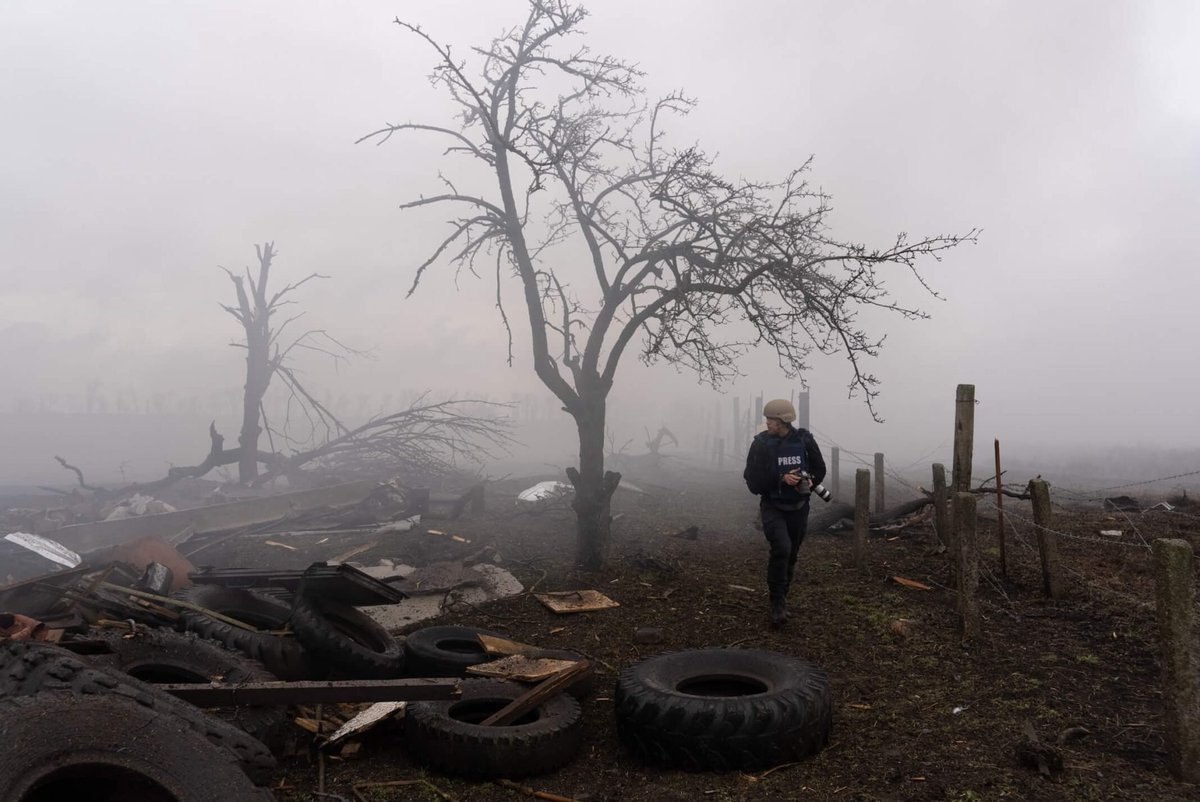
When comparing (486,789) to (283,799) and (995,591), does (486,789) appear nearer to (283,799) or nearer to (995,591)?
(283,799)

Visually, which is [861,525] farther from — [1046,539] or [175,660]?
[175,660]

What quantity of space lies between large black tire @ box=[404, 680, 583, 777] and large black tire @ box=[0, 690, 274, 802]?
3.64ft

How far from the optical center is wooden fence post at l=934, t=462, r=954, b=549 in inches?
351

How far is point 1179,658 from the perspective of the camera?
3.61 meters

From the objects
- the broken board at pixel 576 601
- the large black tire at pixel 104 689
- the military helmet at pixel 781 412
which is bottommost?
the broken board at pixel 576 601

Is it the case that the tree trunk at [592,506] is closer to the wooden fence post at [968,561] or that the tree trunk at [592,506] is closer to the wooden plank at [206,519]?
the wooden fence post at [968,561]

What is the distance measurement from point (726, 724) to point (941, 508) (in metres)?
6.13

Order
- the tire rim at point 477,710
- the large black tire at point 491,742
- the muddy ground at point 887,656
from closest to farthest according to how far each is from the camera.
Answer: the muddy ground at point 887,656, the large black tire at point 491,742, the tire rim at point 477,710

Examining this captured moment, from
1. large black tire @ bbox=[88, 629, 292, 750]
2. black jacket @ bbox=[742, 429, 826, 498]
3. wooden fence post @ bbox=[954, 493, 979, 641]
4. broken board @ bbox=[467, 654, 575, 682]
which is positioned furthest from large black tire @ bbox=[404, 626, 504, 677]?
wooden fence post @ bbox=[954, 493, 979, 641]

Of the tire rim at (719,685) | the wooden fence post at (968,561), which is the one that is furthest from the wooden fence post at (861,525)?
the tire rim at (719,685)

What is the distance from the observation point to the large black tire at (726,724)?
4.11 m

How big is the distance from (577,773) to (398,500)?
38.7ft

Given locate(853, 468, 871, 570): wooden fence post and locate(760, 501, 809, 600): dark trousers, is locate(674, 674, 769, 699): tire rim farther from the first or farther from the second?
locate(853, 468, 871, 570): wooden fence post

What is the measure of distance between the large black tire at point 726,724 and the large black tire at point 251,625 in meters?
2.53
